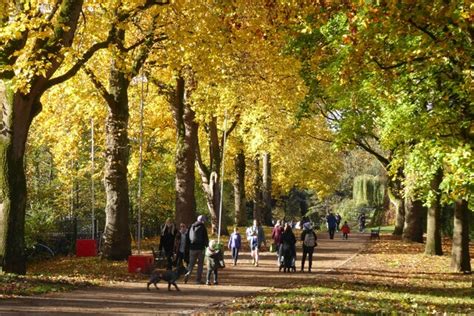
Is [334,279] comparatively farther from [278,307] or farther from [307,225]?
[278,307]

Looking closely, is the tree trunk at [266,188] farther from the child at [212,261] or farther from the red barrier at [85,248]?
the child at [212,261]

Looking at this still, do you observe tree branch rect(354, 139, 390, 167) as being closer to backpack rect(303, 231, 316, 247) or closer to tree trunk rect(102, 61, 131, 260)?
backpack rect(303, 231, 316, 247)

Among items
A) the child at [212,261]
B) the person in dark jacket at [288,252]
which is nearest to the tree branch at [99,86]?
the child at [212,261]

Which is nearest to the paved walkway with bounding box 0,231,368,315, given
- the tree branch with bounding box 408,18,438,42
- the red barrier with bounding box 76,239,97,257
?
the red barrier with bounding box 76,239,97,257

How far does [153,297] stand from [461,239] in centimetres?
1369

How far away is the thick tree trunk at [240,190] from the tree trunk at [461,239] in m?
24.5

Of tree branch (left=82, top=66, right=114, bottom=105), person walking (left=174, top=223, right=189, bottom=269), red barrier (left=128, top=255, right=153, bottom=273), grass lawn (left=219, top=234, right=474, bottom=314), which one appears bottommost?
grass lawn (left=219, top=234, right=474, bottom=314)

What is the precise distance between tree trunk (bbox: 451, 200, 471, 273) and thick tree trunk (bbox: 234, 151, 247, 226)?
80.5 ft

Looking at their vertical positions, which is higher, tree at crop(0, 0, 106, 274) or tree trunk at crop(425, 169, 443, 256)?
tree at crop(0, 0, 106, 274)

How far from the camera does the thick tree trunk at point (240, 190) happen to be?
164 ft

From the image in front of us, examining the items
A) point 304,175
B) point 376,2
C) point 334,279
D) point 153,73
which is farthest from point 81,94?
point 304,175

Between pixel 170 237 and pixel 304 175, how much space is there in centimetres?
3565

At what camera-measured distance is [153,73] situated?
27.6m

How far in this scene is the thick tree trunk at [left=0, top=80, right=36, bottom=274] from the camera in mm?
16797
